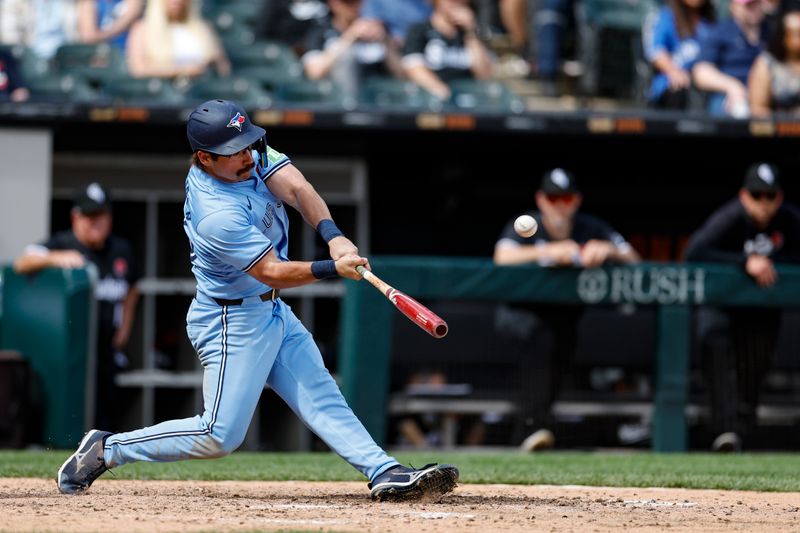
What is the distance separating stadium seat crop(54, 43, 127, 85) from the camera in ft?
32.5

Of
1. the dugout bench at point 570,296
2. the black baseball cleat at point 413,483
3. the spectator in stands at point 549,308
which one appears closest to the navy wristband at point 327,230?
the black baseball cleat at point 413,483

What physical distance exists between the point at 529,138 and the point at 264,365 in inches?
194

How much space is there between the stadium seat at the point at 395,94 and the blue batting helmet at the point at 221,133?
4.93 meters

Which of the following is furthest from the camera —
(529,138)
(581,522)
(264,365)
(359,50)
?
(359,50)

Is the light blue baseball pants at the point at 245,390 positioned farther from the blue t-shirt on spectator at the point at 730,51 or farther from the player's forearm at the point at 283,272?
the blue t-shirt on spectator at the point at 730,51

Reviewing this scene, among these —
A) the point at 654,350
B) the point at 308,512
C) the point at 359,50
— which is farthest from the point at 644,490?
the point at 359,50

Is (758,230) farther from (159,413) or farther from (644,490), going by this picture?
(159,413)

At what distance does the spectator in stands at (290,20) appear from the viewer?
11141mm

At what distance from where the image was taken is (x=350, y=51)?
10.4 metres

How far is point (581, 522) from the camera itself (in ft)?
15.6

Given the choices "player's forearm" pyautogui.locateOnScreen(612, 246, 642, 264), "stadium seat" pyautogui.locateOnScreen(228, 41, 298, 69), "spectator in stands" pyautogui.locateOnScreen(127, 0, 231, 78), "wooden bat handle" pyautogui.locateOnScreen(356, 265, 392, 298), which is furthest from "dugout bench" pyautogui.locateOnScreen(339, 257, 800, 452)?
"wooden bat handle" pyautogui.locateOnScreen(356, 265, 392, 298)

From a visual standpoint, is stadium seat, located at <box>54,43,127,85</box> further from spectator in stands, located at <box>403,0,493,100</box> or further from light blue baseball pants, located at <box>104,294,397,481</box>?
light blue baseball pants, located at <box>104,294,397,481</box>

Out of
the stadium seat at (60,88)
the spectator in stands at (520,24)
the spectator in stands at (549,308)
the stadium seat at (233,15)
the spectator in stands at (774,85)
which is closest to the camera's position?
the spectator in stands at (549,308)

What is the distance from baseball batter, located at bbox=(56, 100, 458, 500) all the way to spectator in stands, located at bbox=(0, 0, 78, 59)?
5.64 metres
